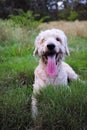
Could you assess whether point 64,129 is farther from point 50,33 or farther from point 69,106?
point 50,33

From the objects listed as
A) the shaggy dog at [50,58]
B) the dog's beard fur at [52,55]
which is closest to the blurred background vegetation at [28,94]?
the shaggy dog at [50,58]

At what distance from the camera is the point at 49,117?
4730 millimetres

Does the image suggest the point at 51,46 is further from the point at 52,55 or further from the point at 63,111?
the point at 63,111

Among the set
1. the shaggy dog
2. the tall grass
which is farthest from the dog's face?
the tall grass

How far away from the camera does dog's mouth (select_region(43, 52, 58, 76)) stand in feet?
19.0

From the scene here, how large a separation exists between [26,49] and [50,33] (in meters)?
4.30

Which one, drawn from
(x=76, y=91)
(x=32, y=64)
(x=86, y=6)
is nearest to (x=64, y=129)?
(x=76, y=91)

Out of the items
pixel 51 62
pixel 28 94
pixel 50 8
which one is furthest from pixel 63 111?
pixel 50 8

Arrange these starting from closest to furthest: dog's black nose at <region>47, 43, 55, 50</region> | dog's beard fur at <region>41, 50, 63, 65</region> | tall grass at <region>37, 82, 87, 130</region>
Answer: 1. tall grass at <region>37, 82, 87, 130</region>
2. dog's black nose at <region>47, 43, 55, 50</region>
3. dog's beard fur at <region>41, 50, 63, 65</region>

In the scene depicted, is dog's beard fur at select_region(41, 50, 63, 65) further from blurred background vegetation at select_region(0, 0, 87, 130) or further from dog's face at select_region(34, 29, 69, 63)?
blurred background vegetation at select_region(0, 0, 87, 130)

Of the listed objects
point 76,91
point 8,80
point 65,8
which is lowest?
point 65,8

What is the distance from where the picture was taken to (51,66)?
5.82m

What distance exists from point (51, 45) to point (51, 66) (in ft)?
1.22

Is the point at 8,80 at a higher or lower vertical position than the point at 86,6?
higher
